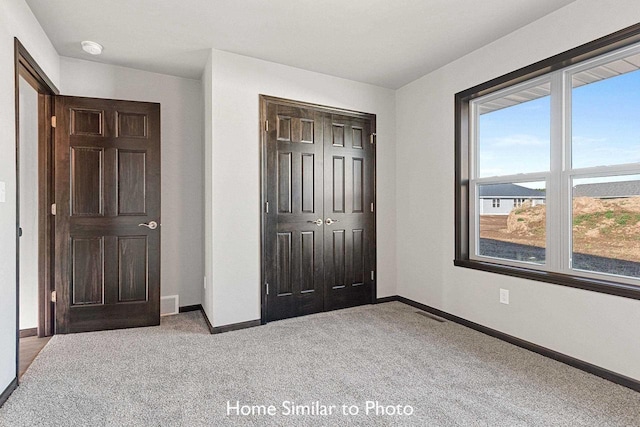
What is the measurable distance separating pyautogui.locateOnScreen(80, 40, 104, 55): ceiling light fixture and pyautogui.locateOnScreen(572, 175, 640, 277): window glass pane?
4.05m

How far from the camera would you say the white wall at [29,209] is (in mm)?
3096

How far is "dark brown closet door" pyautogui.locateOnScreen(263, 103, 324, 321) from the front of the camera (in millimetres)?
3469

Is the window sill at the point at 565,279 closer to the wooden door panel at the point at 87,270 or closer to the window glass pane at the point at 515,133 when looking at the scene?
the window glass pane at the point at 515,133

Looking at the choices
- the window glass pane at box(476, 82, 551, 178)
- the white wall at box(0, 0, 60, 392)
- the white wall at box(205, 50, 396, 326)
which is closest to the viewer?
the white wall at box(0, 0, 60, 392)

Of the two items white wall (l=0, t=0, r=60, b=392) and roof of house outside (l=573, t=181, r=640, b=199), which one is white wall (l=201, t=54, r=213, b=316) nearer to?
white wall (l=0, t=0, r=60, b=392)

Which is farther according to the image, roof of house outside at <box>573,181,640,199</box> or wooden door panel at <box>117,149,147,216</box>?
wooden door panel at <box>117,149,147,216</box>

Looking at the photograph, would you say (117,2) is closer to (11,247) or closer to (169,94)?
(169,94)

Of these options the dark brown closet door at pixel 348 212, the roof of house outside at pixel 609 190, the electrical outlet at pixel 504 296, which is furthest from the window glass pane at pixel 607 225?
the dark brown closet door at pixel 348 212

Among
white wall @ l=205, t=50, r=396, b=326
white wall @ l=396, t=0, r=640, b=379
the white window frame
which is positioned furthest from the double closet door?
the white window frame

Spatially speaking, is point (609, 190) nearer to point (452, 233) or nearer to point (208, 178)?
point (452, 233)

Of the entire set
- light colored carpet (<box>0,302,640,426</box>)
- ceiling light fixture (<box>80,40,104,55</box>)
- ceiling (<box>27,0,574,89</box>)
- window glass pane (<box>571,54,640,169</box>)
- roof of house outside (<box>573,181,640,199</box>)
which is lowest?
light colored carpet (<box>0,302,640,426</box>)

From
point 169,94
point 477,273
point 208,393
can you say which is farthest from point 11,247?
point 477,273

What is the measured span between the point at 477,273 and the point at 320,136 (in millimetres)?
2077

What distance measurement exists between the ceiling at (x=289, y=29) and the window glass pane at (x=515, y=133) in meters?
0.57
